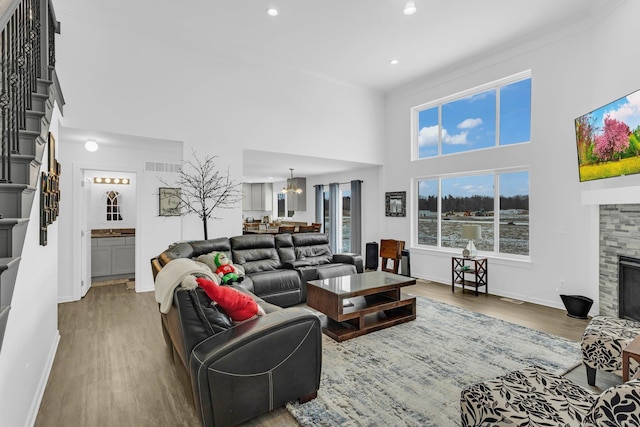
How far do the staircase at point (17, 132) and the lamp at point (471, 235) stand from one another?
538cm

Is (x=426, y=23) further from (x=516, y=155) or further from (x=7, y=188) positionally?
(x=7, y=188)

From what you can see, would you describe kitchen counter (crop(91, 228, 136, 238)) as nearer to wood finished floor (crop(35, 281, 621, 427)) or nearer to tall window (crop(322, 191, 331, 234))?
wood finished floor (crop(35, 281, 621, 427))

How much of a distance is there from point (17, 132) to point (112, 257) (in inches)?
205

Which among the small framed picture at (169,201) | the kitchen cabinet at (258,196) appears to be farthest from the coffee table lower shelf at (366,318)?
the kitchen cabinet at (258,196)

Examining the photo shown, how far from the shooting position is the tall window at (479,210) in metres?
5.18

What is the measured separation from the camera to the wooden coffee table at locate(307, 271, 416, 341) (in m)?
3.48

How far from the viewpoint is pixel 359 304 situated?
388 centimetres

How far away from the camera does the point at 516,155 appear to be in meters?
5.10

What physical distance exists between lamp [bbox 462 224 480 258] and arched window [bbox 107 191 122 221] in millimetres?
7026

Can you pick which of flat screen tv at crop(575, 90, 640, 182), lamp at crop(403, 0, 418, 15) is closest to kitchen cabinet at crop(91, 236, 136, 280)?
lamp at crop(403, 0, 418, 15)

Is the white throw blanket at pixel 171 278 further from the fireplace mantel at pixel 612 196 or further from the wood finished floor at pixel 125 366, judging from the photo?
the fireplace mantel at pixel 612 196

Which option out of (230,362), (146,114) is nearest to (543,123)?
(230,362)

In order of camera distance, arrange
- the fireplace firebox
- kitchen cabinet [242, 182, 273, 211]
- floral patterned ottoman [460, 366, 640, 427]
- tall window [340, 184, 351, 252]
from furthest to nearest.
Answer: kitchen cabinet [242, 182, 273, 211], tall window [340, 184, 351, 252], the fireplace firebox, floral patterned ottoman [460, 366, 640, 427]

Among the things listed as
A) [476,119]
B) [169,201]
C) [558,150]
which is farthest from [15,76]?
[476,119]
